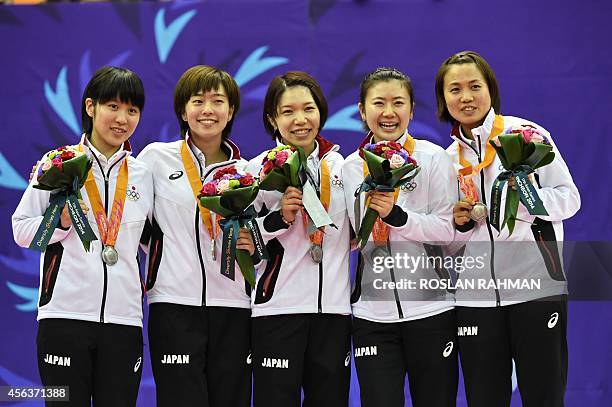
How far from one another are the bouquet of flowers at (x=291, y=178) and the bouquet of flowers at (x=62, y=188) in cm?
82

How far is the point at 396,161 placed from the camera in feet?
11.7

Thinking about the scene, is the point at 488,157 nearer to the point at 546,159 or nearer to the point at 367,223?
the point at 546,159

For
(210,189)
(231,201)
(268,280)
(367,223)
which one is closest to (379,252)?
(367,223)

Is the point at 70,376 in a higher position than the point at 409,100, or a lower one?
lower

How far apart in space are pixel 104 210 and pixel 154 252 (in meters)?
Answer: 0.33

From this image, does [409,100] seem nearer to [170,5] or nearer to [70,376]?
[70,376]

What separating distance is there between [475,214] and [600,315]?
2.32m

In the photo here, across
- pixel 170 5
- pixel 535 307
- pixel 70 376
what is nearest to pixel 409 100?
pixel 535 307

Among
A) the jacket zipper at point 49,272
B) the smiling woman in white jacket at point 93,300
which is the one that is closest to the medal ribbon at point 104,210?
the smiling woman in white jacket at point 93,300

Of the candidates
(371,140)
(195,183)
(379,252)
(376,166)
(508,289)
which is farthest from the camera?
(371,140)

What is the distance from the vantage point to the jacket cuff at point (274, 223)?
376 cm

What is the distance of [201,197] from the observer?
12.1 ft

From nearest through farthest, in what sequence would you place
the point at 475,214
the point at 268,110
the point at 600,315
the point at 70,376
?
the point at 70,376, the point at 475,214, the point at 268,110, the point at 600,315

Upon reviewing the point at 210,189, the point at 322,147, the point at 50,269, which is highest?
the point at 322,147
